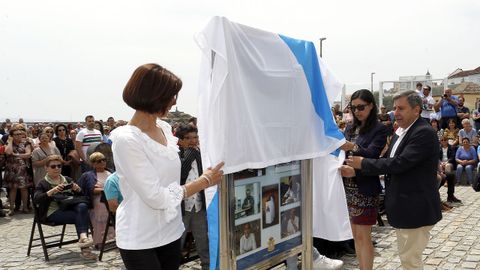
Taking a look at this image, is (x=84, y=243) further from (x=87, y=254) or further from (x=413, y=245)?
(x=413, y=245)

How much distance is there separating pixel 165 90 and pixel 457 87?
155 feet

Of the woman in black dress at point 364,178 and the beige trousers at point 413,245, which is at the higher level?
the woman in black dress at point 364,178

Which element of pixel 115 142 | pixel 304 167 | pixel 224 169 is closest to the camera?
pixel 115 142

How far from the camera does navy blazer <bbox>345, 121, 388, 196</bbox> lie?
4.07m

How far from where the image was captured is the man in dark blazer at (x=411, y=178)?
3564 millimetres

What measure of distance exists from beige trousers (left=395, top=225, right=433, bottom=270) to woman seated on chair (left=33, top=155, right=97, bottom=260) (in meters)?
4.20

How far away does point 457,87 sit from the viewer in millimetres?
44062

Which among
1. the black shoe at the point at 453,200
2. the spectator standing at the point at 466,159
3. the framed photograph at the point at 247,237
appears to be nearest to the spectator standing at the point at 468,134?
the spectator standing at the point at 466,159

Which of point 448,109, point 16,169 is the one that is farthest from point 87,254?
point 448,109

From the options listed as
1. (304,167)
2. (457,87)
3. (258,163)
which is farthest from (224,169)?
(457,87)

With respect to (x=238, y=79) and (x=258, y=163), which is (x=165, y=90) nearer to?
(x=238, y=79)

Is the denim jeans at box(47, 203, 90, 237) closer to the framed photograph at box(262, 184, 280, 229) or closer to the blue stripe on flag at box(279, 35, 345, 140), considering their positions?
the framed photograph at box(262, 184, 280, 229)

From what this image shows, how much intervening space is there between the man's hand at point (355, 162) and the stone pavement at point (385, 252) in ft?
6.22

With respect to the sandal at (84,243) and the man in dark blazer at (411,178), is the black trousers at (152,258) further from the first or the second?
the sandal at (84,243)
